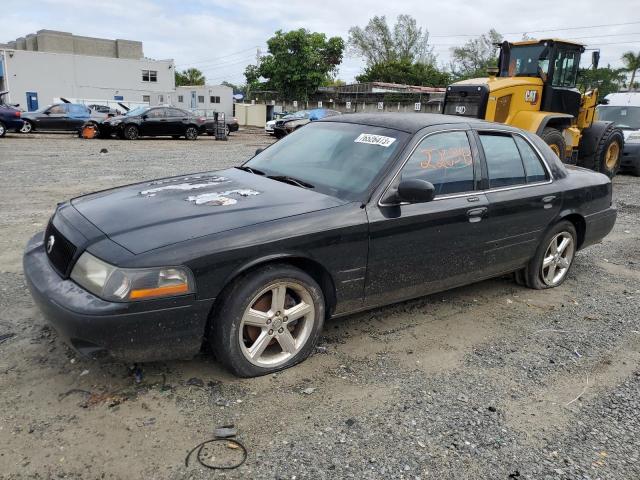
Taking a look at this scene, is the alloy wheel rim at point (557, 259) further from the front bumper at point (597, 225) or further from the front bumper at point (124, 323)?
the front bumper at point (124, 323)

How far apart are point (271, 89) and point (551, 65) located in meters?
36.0

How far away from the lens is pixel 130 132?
21266 mm

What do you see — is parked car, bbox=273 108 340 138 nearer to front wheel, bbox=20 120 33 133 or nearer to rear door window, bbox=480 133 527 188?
front wheel, bbox=20 120 33 133

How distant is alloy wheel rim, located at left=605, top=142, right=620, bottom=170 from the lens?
12.5 metres

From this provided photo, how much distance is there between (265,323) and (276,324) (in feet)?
0.29

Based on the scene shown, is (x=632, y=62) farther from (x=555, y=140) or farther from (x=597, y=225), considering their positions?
(x=597, y=225)

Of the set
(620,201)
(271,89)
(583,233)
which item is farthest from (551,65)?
(271,89)

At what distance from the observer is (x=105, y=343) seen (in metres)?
2.72

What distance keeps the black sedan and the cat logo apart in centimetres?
647

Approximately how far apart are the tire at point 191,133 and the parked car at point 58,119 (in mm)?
3516

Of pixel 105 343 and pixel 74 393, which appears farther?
pixel 74 393

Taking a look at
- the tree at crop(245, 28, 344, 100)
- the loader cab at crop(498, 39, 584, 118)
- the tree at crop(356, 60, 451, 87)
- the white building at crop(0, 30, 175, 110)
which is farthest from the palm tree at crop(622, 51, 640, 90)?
the loader cab at crop(498, 39, 584, 118)

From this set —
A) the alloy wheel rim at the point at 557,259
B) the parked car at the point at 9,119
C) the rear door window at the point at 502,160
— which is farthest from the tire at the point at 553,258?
the parked car at the point at 9,119

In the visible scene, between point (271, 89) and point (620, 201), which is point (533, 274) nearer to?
point (620, 201)
